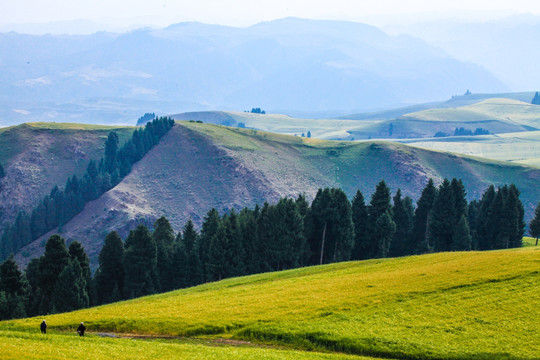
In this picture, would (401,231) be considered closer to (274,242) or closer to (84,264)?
(274,242)

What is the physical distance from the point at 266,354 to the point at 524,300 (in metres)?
26.7

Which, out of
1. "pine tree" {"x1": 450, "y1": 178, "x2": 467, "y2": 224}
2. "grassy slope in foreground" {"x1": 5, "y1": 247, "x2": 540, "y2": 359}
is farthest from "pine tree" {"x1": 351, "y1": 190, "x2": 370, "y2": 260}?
"grassy slope in foreground" {"x1": 5, "y1": 247, "x2": 540, "y2": 359}

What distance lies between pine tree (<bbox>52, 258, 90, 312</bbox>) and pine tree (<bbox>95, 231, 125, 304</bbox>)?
1602 centimetres

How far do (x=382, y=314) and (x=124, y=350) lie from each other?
2441 centimetres

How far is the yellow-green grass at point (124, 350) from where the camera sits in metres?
39.4

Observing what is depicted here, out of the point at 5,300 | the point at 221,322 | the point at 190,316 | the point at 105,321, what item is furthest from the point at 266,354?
the point at 5,300

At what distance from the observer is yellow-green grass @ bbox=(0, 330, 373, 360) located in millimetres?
39406

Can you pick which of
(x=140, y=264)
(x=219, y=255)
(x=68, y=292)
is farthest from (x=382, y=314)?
(x=140, y=264)

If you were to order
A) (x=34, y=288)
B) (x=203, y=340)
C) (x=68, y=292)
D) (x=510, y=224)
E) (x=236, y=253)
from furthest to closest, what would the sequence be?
1. (x=510, y=224)
2. (x=236, y=253)
3. (x=34, y=288)
4. (x=68, y=292)
5. (x=203, y=340)

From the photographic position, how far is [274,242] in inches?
4190

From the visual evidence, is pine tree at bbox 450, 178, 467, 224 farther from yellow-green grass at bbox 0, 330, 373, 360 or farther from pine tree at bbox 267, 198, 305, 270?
yellow-green grass at bbox 0, 330, 373, 360

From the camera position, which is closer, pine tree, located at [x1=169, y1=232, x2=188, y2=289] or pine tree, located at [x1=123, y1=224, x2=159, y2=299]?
pine tree, located at [x1=123, y1=224, x2=159, y2=299]

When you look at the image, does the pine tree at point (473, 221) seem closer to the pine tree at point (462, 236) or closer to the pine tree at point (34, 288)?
the pine tree at point (462, 236)

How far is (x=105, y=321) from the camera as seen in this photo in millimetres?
55625
